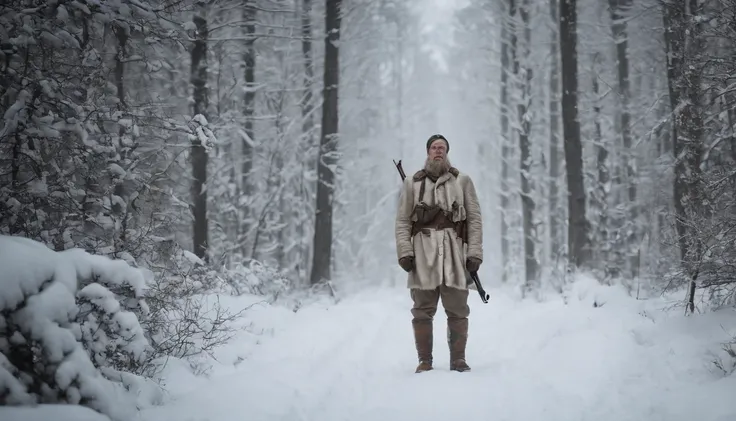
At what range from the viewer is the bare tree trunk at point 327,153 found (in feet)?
41.8

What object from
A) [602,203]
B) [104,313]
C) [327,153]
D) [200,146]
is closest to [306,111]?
[327,153]

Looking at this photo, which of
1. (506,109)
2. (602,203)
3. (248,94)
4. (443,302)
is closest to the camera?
(443,302)

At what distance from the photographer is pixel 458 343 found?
4797 millimetres

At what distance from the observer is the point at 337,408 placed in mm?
3533

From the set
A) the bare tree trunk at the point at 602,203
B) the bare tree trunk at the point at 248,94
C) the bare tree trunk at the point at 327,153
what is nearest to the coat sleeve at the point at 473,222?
the bare tree trunk at the point at 602,203

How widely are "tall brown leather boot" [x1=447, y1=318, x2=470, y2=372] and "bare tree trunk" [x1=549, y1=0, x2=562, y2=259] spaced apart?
12219 millimetres

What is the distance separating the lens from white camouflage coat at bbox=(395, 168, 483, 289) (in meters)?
4.84

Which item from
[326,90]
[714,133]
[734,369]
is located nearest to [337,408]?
[734,369]

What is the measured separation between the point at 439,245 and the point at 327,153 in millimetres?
8484

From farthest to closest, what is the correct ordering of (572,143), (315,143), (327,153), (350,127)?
(350,127), (315,143), (327,153), (572,143)

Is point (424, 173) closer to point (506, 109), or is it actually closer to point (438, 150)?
point (438, 150)

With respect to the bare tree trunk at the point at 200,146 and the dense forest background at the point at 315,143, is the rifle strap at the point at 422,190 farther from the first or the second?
the bare tree trunk at the point at 200,146

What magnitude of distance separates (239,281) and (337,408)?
631 centimetres

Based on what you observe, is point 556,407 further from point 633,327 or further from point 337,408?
point 633,327
